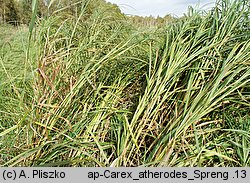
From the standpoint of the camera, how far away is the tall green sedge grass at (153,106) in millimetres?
1042

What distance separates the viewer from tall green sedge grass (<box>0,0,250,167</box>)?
104 cm

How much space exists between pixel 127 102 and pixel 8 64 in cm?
110

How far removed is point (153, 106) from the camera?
1.17m

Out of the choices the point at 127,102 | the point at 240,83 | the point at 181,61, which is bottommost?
the point at 127,102

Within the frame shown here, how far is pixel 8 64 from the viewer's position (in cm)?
182

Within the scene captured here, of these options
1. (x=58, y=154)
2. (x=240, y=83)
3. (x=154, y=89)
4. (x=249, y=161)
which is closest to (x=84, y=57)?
(x=154, y=89)

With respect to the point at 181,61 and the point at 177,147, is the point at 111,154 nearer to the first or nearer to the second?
the point at 177,147

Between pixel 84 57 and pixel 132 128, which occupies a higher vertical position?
pixel 84 57

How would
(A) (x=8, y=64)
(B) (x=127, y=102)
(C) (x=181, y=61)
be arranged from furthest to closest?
1. (A) (x=8, y=64)
2. (B) (x=127, y=102)
3. (C) (x=181, y=61)

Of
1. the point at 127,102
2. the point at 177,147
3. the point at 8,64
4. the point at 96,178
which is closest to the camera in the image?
the point at 96,178

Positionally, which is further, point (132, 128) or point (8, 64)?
point (8, 64)

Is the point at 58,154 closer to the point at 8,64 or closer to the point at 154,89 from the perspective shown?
the point at 154,89

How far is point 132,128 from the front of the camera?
3.67 feet

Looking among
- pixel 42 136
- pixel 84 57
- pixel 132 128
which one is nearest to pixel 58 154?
pixel 42 136
